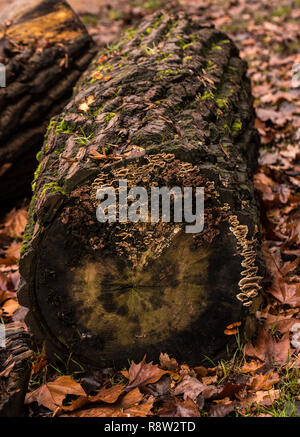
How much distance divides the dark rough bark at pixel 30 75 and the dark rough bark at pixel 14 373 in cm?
180

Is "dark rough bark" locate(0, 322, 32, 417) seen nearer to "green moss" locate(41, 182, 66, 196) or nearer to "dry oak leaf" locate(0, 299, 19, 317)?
"dry oak leaf" locate(0, 299, 19, 317)

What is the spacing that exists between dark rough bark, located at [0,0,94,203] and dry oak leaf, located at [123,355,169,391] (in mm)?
2111

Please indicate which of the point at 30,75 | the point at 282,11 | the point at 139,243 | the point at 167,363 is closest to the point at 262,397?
the point at 167,363

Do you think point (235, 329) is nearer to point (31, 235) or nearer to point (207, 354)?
point (207, 354)

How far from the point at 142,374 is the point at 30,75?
8.36 feet

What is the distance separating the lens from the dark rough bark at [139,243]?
2.04 meters

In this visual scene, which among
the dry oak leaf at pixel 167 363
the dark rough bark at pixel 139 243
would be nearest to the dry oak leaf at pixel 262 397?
the dark rough bark at pixel 139 243

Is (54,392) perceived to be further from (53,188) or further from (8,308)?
(53,188)

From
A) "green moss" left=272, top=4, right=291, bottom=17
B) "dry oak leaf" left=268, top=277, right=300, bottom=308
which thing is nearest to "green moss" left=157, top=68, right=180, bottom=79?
"dry oak leaf" left=268, top=277, right=300, bottom=308

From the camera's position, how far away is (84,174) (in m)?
2.02

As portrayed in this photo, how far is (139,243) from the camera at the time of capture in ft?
7.04

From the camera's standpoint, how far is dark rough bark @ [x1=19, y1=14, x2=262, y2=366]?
204 centimetres

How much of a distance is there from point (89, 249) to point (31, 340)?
677 mm
